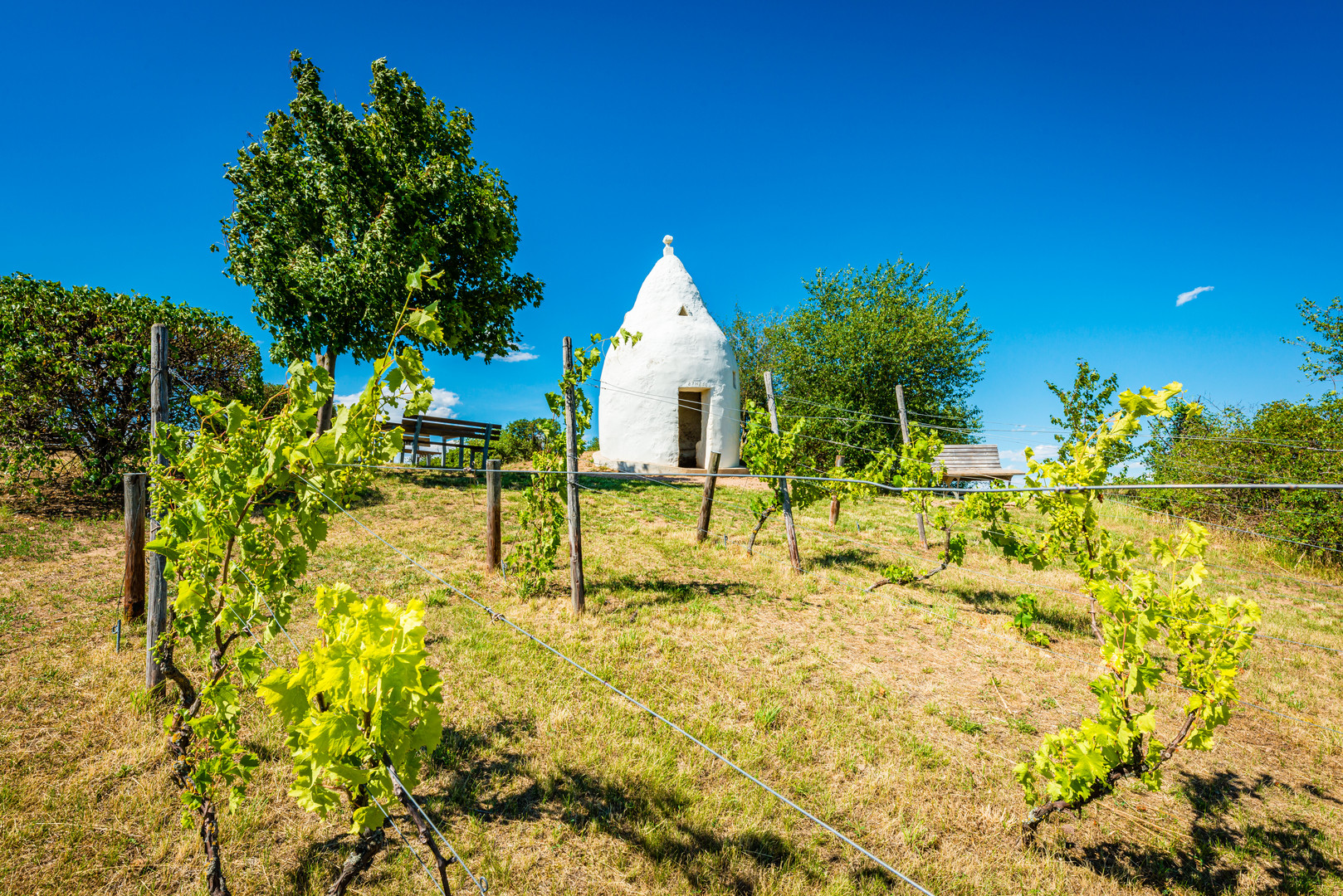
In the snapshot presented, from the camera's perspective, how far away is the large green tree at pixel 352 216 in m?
10.6

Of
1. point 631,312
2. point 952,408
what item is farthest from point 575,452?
point 952,408

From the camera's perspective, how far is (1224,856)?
2.94 metres

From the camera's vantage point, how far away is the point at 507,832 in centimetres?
280

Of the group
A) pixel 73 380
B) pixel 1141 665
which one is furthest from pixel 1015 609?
pixel 73 380

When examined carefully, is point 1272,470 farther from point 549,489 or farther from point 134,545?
point 134,545

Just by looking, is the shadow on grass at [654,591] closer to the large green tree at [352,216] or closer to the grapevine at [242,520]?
the grapevine at [242,520]

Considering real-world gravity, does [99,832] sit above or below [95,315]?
below

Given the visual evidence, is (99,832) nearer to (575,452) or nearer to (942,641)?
(575,452)

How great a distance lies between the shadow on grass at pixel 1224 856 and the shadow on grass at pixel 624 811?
4.44ft

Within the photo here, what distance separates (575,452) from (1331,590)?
1217cm

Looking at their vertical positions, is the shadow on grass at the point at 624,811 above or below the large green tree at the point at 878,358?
below

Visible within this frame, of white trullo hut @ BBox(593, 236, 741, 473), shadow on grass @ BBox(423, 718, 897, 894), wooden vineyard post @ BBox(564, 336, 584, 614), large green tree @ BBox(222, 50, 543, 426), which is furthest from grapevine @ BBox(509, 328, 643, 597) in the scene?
white trullo hut @ BBox(593, 236, 741, 473)

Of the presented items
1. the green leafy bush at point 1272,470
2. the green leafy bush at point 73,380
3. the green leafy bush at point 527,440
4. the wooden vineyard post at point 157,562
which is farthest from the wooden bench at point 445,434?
the green leafy bush at point 1272,470

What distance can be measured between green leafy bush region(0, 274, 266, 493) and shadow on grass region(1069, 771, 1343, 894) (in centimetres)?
1081
